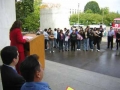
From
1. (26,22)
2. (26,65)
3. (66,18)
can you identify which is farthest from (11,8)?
(26,22)

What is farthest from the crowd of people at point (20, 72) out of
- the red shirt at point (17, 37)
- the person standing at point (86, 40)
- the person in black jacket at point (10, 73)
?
the person standing at point (86, 40)

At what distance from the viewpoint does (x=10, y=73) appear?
2.29 meters

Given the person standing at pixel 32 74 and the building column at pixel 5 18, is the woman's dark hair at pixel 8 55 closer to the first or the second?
the person standing at pixel 32 74

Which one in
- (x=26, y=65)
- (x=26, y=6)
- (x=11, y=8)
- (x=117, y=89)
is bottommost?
(x=117, y=89)

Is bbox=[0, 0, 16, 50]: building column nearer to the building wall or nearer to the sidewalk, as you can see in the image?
the sidewalk

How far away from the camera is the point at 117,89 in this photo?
17.7ft

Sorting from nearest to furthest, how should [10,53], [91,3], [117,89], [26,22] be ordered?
[10,53] < [117,89] < [26,22] < [91,3]

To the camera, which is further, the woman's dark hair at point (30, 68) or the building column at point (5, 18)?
the building column at point (5, 18)

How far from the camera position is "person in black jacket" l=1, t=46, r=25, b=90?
7.30 ft

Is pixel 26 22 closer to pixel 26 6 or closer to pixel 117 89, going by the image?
pixel 26 6

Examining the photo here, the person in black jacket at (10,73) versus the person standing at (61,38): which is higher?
the person in black jacket at (10,73)

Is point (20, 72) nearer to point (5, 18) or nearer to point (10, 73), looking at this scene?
point (10, 73)

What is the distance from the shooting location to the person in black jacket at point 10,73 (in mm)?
2225

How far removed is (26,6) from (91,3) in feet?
216
